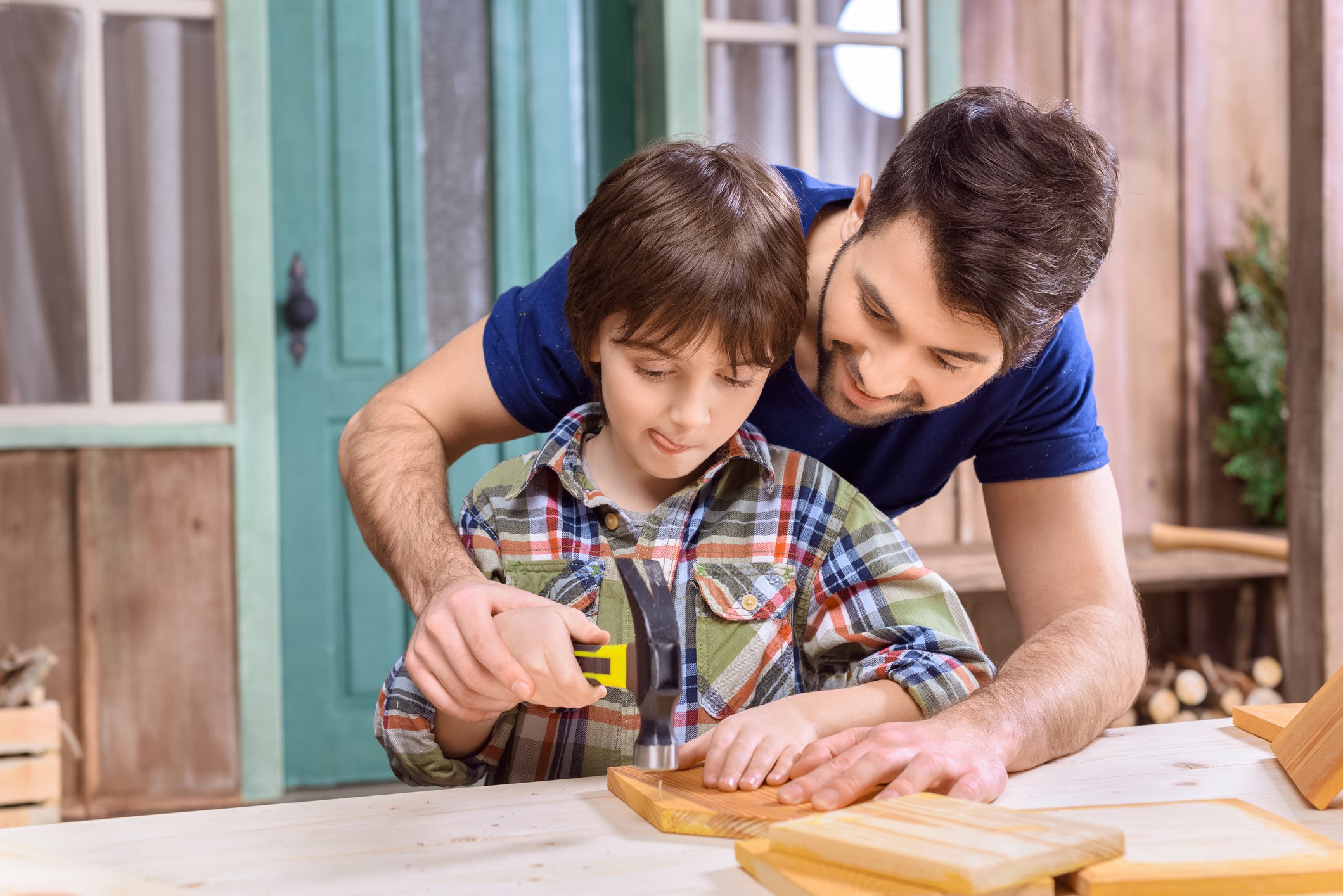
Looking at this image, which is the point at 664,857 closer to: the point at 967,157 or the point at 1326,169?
the point at 967,157

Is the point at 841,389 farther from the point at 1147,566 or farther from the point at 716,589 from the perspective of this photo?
the point at 1147,566

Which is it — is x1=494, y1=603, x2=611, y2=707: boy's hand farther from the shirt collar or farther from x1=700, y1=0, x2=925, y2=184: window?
x1=700, y1=0, x2=925, y2=184: window

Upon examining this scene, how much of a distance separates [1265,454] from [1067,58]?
135cm

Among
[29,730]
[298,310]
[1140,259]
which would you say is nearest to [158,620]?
[29,730]

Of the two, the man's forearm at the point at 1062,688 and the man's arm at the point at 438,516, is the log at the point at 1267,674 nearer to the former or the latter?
the man's forearm at the point at 1062,688

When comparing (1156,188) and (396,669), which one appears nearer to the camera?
(396,669)

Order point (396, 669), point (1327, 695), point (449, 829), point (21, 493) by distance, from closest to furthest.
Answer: point (449, 829) < point (1327, 695) < point (396, 669) < point (21, 493)

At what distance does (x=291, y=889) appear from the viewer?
73 centimetres

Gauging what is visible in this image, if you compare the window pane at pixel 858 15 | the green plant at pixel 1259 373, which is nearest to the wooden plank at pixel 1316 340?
the green plant at pixel 1259 373

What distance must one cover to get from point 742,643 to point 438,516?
39 centimetres

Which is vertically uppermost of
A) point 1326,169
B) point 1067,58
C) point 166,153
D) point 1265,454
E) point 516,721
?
point 1067,58

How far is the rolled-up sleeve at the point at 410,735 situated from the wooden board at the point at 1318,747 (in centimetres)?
80

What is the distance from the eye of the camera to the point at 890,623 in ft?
3.70

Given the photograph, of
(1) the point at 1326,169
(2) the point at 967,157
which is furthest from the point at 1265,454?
(2) the point at 967,157
